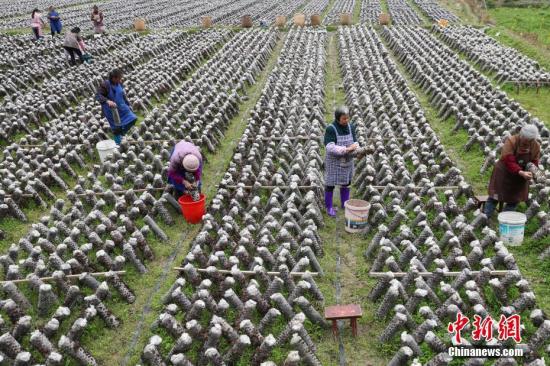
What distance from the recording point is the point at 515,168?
239 inches

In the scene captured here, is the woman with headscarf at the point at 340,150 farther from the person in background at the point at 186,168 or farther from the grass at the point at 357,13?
the grass at the point at 357,13

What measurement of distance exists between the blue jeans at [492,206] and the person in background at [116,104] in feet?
23.0

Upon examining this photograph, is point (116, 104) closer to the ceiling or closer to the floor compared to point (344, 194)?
closer to the ceiling

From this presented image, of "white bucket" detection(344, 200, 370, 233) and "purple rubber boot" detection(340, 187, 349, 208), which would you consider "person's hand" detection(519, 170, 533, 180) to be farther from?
"purple rubber boot" detection(340, 187, 349, 208)

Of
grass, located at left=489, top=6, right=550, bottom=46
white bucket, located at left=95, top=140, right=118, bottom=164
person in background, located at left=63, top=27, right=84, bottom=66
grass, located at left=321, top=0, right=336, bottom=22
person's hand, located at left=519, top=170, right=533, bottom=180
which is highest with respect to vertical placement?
person in background, located at left=63, top=27, right=84, bottom=66

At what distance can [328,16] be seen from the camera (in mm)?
30453

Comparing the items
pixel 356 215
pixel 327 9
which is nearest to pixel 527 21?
pixel 327 9

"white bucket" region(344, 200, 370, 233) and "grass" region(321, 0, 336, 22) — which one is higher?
"grass" region(321, 0, 336, 22)

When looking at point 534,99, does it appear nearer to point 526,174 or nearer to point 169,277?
point 526,174

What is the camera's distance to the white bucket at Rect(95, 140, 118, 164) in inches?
372

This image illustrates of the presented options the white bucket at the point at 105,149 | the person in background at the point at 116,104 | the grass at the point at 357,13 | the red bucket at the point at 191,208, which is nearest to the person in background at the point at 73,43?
the person in background at the point at 116,104

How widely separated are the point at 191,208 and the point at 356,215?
8.41ft

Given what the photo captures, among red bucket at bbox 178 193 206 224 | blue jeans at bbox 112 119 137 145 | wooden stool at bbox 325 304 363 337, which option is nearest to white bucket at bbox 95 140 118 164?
blue jeans at bbox 112 119 137 145

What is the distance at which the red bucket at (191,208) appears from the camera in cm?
734
